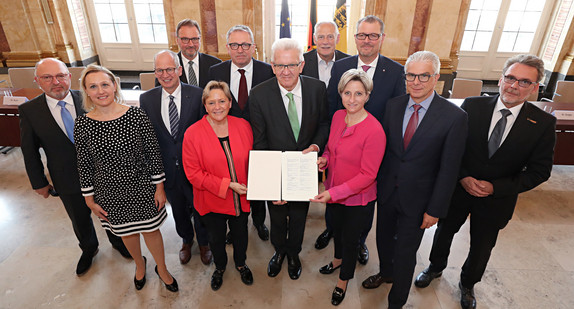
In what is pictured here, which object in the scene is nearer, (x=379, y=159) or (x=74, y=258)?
(x=379, y=159)

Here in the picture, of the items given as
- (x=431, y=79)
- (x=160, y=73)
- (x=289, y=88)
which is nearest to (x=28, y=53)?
(x=160, y=73)

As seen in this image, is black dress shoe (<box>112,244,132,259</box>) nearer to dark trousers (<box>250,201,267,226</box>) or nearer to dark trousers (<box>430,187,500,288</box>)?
dark trousers (<box>250,201,267,226</box>)

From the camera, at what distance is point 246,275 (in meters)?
2.94

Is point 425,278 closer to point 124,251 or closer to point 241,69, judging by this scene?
point 241,69

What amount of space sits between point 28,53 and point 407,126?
9349 millimetres

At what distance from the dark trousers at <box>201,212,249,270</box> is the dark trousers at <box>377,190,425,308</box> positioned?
3.79ft

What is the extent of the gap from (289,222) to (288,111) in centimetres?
97

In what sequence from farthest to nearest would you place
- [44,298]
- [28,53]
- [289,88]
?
[28,53], [44,298], [289,88]

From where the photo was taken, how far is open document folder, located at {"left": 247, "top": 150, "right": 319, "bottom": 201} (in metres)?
2.36

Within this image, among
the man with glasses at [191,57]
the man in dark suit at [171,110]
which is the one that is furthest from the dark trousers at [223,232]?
the man with glasses at [191,57]

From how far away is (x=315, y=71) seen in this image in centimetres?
351

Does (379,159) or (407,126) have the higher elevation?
(407,126)

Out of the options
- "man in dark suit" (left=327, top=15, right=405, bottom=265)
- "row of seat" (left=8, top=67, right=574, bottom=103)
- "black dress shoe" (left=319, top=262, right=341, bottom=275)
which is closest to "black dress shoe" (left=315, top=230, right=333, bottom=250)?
"black dress shoe" (left=319, top=262, right=341, bottom=275)

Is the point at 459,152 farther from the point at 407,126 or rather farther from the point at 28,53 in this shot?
the point at 28,53
